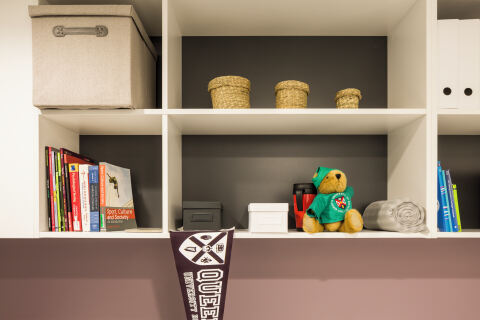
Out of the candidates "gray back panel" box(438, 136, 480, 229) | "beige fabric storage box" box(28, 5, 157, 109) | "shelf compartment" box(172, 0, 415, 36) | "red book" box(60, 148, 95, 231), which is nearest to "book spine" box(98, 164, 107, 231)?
"red book" box(60, 148, 95, 231)

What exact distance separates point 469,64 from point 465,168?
0.51 meters

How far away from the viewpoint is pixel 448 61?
3.55 ft

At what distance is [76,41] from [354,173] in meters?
1.20

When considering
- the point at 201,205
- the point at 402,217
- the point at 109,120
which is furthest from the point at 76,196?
the point at 402,217

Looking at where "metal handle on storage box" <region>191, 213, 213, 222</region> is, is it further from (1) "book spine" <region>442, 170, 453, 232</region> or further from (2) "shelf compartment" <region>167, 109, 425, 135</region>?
(1) "book spine" <region>442, 170, 453, 232</region>

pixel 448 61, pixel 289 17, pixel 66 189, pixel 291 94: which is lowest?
pixel 66 189

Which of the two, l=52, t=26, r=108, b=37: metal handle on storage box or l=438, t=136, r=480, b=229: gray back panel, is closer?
l=52, t=26, r=108, b=37: metal handle on storage box

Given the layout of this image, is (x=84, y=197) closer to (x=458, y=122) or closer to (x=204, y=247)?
(x=204, y=247)

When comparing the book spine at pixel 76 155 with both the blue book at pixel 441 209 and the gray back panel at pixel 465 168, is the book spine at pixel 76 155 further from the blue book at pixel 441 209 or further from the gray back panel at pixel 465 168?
the gray back panel at pixel 465 168

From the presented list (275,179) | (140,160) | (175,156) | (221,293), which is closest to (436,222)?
(275,179)

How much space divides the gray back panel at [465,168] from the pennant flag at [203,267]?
104 centimetres

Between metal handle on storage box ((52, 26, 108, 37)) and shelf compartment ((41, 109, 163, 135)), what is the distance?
9.9 inches

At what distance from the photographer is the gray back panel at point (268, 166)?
1.39 m

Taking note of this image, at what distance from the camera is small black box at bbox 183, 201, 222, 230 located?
1095 mm
